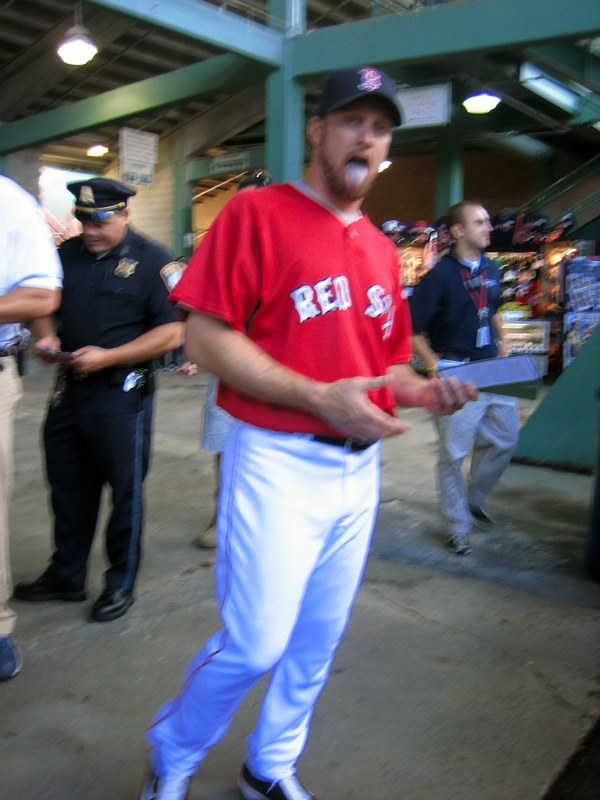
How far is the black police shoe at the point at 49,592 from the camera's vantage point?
3.67 metres

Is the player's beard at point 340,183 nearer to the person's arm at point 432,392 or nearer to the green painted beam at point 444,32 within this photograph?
the person's arm at point 432,392

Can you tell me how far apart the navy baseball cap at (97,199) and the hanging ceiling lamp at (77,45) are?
24.9 feet

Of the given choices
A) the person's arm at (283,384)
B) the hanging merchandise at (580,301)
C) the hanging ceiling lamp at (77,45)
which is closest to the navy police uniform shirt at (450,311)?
the person's arm at (283,384)

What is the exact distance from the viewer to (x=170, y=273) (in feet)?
11.7

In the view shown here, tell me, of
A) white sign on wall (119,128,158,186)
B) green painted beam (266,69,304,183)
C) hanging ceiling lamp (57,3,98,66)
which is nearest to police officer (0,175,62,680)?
green painted beam (266,69,304,183)

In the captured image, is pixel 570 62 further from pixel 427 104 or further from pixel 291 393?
pixel 291 393

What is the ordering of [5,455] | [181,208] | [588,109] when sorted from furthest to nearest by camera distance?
[181,208], [588,109], [5,455]

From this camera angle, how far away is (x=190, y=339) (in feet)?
6.31

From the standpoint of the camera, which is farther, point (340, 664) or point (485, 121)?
point (485, 121)

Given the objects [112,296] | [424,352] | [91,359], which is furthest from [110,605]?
[424,352]

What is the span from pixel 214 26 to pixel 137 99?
3.19 metres

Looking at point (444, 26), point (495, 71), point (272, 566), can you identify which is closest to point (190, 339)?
point (272, 566)

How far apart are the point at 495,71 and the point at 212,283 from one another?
10185mm

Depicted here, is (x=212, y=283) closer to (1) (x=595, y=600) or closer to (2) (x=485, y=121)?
(1) (x=595, y=600)
